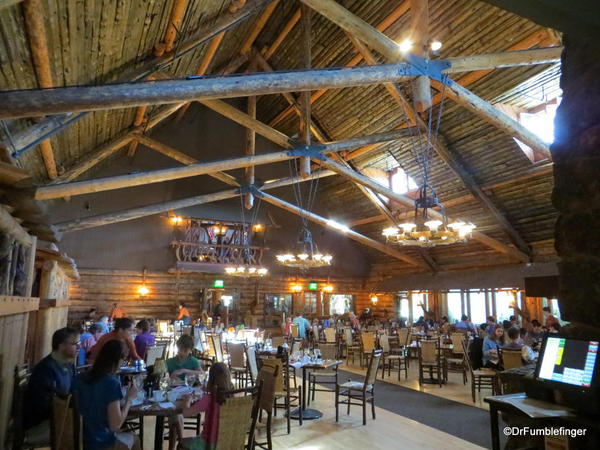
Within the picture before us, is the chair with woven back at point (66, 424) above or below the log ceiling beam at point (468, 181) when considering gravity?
below

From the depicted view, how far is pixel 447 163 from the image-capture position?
1124 cm

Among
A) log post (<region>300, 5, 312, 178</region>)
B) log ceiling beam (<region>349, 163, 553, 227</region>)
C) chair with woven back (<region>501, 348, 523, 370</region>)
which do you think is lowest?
chair with woven back (<region>501, 348, 523, 370</region>)

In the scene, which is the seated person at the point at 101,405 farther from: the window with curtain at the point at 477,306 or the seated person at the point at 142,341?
the window with curtain at the point at 477,306

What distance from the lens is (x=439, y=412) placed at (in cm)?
624

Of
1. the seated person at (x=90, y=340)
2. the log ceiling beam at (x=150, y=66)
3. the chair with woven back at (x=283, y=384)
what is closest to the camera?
the chair with woven back at (x=283, y=384)

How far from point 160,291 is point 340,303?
8494 mm

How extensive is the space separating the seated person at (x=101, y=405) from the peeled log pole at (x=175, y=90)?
7.31ft

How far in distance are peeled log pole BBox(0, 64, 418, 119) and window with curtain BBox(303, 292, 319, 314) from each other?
1384 centimetres

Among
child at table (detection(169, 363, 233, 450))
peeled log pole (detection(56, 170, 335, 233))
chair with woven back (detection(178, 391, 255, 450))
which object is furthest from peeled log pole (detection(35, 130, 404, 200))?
chair with woven back (detection(178, 391, 255, 450))

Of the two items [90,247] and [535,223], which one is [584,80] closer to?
[535,223]

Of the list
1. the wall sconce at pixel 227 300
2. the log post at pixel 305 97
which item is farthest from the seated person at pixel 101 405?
the wall sconce at pixel 227 300

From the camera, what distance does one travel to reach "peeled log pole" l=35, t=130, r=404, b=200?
24.0 ft

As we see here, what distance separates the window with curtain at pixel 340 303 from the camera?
1948 centimetres

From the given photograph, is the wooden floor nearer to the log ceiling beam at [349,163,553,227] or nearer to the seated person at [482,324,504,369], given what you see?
the seated person at [482,324,504,369]
